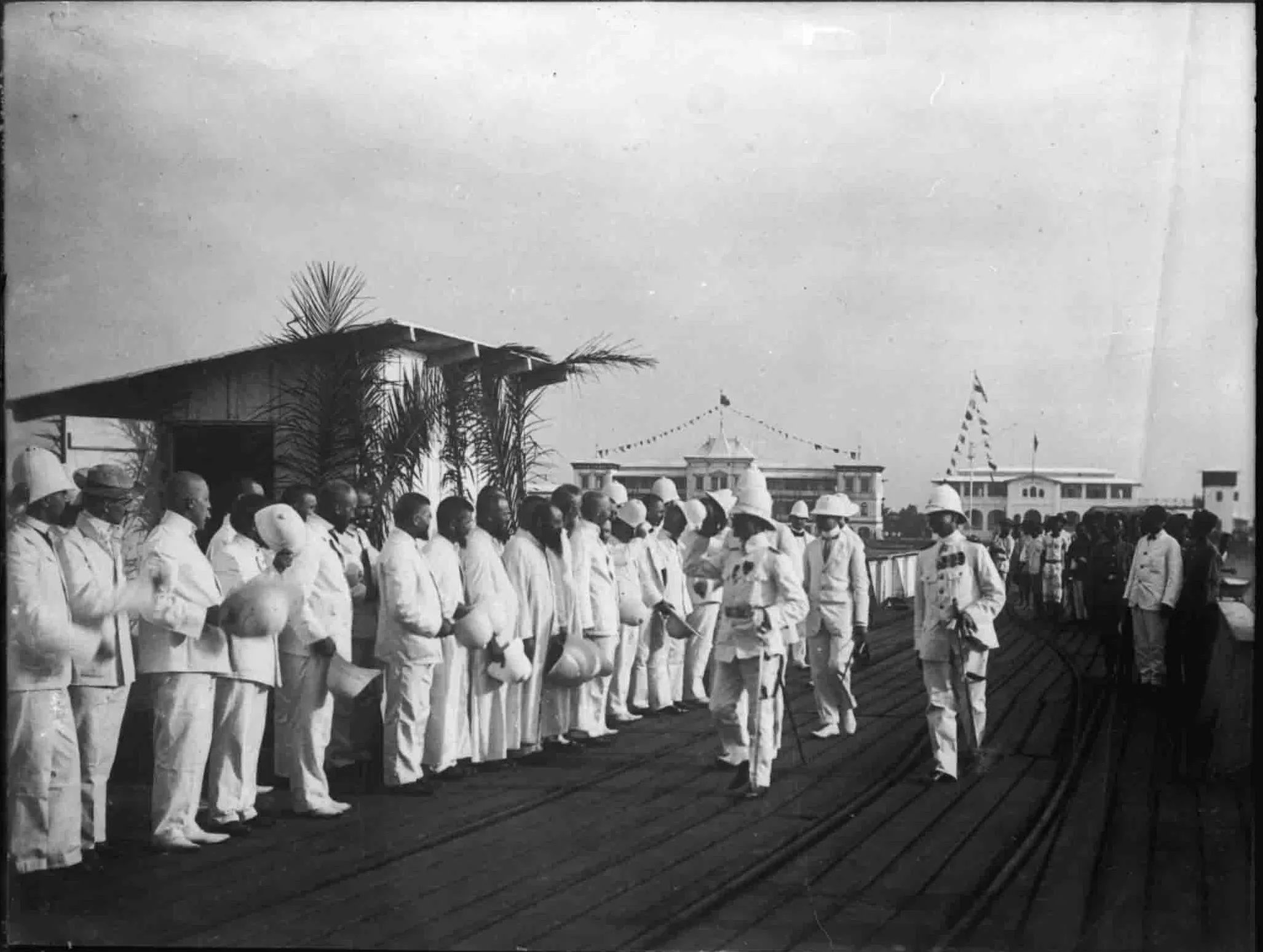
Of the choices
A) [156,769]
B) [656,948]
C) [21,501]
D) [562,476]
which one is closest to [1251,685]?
[656,948]

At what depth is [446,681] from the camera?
6.91m

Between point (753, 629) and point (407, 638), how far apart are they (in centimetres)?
196

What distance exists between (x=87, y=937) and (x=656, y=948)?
8.17ft

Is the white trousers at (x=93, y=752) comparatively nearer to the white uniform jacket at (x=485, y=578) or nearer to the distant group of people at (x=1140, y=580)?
the white uniform jacket at (x=485, y=578)

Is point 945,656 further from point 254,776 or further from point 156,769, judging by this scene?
point 156,769

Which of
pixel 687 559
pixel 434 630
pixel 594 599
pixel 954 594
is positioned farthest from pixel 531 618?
pixel 954 594

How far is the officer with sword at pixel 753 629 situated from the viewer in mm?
6605

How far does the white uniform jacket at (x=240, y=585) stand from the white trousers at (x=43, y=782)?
2.60ft

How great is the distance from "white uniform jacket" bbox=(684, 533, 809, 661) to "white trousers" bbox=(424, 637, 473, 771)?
1.57 m

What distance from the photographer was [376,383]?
Answer: 6.77 meters

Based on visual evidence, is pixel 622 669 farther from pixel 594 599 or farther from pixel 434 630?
pixel 434 630

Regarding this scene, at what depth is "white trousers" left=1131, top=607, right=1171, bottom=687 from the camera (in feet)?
29.0

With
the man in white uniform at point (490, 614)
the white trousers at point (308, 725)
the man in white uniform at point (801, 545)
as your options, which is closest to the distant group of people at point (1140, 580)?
the man in white uniform at point (801, 545)

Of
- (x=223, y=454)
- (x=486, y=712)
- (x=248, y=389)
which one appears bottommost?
(x=486, y=712)
